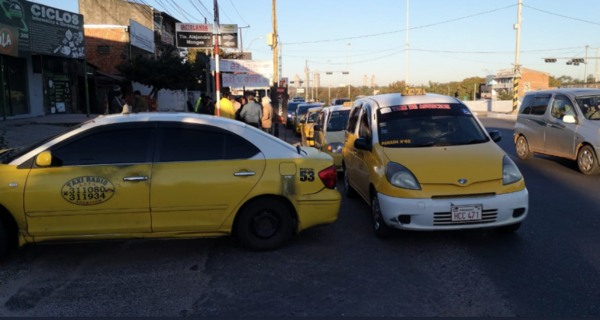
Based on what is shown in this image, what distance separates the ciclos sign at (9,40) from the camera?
17217 millimetres

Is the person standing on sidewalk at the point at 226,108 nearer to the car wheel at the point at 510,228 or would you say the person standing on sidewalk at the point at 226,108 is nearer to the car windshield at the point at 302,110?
A: the car wheel at the point at 510,228

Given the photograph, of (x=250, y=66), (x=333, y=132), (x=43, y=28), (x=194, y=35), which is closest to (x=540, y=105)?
(x=333, y=132)

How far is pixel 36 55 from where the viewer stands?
2184 centimetres

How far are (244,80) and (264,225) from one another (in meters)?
17.1

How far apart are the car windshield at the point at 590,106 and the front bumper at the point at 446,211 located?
592cm

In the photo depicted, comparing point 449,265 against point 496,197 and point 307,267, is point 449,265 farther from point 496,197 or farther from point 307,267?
point 307,267

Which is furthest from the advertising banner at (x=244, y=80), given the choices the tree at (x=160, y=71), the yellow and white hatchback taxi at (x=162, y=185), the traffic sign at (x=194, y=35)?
the yellow and white hatchback taxi at (x=162, y=185)

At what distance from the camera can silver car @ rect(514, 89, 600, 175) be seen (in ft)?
32.3

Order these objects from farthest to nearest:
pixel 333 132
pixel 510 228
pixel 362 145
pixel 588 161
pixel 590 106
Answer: pixel 333 132 → pixel 590 106 → pixel 588 161 → pixel 362 145 → pixel 510 228

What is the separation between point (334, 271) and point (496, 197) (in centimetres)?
202

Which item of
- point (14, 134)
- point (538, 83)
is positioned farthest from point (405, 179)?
point (538, 83)

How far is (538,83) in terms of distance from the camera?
85.1 meters

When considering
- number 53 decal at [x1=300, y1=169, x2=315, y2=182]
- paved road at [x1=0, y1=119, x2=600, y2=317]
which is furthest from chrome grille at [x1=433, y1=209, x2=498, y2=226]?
number 53 decal at [x1=300, y1=169, x2=315, y2=182]

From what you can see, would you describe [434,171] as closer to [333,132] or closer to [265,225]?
[265,225]
